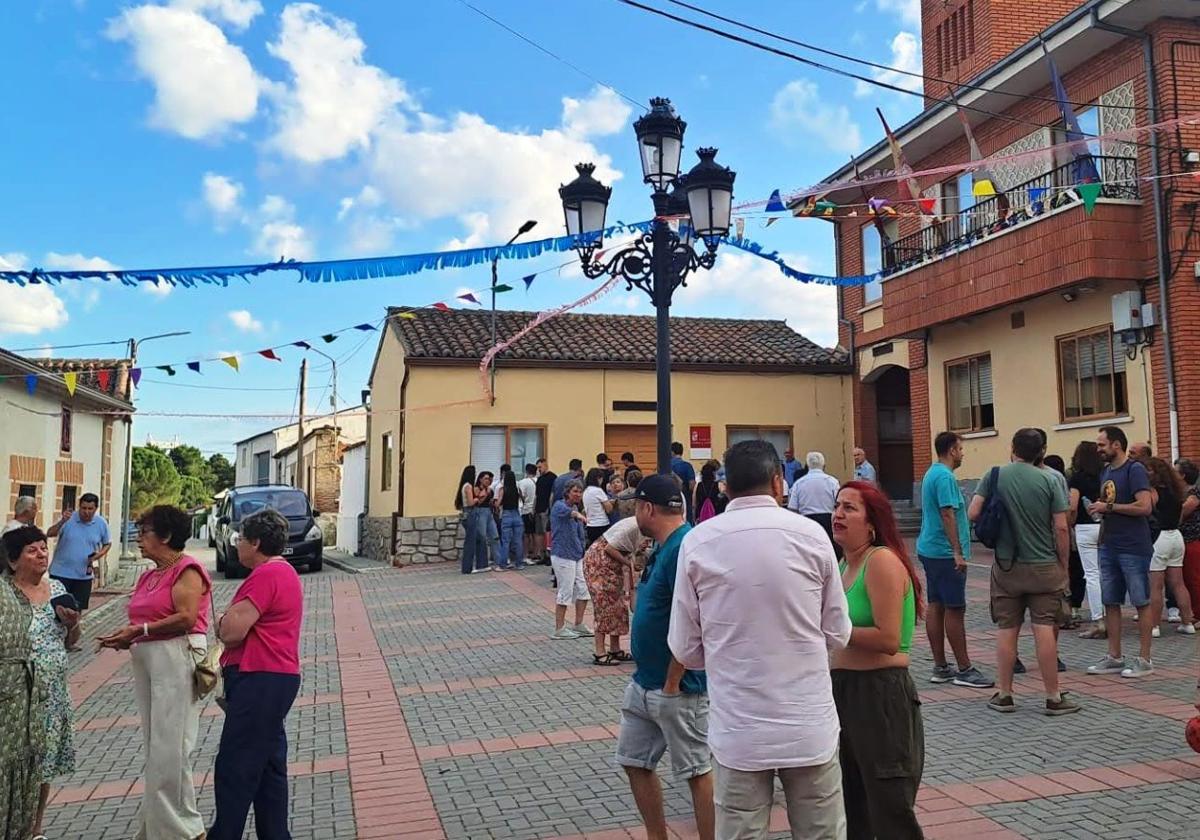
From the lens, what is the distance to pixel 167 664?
4.27 metres

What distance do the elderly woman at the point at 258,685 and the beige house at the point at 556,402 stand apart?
14.3 meters

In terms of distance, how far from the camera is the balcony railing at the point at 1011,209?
13273mm

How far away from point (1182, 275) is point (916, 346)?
18.9 ft

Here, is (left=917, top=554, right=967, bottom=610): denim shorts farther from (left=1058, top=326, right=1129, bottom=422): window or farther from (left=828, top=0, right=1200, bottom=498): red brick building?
(left=1058, top=326, right=1129, bottom=422): window

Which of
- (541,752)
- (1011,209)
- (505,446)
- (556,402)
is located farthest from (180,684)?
(556,402)

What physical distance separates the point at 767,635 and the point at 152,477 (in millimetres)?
48850

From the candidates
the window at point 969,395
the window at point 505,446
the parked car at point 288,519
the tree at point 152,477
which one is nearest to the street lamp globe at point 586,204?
the window at point 969,395

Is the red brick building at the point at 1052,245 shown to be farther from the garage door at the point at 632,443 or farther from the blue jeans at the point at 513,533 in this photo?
the blue jeans at the point at 513,533

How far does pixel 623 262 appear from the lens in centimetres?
868

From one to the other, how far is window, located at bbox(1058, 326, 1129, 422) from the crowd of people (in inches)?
513

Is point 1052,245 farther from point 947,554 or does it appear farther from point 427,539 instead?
point 427,539

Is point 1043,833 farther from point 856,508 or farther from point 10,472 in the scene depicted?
point 10,472

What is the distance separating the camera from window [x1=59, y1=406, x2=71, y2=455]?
15578 mm

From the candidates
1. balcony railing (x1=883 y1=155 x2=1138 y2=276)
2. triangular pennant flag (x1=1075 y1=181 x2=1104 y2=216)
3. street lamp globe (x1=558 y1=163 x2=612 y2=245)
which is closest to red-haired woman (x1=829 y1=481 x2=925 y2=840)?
street lamp globe (x1=558 y1=163 x2=612 y2=245)
